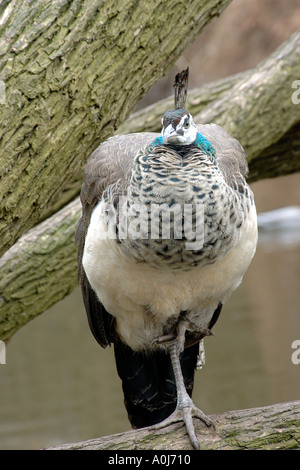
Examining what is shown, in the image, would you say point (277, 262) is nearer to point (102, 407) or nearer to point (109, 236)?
point (102, 407)

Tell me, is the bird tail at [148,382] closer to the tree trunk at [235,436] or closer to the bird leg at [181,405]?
the bird leg at [181,405]

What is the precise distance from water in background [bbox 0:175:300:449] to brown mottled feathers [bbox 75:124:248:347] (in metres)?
2.07

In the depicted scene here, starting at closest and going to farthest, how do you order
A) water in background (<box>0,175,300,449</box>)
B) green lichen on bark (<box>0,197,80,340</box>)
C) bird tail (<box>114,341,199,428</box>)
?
bird tail (<box>114,341,199,428</box>), green lichen on bark (<box>0,197,80,340</box>), water in background (<box>0,175,300,449</box>)

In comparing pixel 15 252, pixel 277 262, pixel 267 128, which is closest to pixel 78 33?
pixel 15 252

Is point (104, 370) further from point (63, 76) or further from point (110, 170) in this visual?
point (63, 76)

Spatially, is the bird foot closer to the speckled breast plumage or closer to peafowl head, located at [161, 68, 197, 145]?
the speckled breast plumage

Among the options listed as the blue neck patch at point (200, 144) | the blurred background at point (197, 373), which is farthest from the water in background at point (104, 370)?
the blue neck patch at point (200, 144)

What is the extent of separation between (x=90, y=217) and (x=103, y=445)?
2.57 feet

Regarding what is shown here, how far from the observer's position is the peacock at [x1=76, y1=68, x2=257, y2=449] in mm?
2320

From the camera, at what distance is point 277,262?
290 inches

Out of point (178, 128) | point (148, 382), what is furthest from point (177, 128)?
point (148, 382)

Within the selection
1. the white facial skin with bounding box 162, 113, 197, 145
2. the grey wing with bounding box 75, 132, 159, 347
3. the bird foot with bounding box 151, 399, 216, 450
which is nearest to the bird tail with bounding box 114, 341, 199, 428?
the grey wing with bounding box 75, 132, 159, 347

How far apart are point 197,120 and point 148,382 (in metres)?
1.17

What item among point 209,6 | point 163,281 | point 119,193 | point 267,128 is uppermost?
point 267,128
